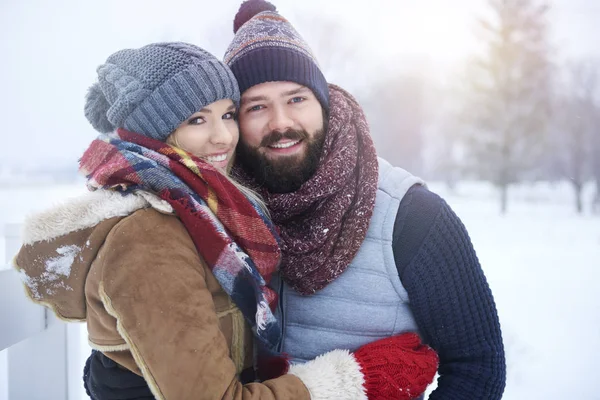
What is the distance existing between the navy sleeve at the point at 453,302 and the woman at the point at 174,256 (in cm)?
11

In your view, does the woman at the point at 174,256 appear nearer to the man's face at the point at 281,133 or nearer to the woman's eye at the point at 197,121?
the woman's eye at the point at 197,121

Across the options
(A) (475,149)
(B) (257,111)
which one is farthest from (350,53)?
(B) (257,111)

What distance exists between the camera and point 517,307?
4.62 meters

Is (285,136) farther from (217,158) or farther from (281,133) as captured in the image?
(217,158)

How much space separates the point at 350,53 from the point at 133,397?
7.09 m

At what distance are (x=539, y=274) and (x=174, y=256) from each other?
18.7ft

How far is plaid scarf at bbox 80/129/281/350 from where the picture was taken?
3.24ft

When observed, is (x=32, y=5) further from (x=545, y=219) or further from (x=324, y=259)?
(x=545, y=219)

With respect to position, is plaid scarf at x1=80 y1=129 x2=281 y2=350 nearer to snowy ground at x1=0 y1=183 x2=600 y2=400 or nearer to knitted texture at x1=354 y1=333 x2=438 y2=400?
knitted texture at x1=354 y1=333 x2=438 y2=400

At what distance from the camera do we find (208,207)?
3.47 feet

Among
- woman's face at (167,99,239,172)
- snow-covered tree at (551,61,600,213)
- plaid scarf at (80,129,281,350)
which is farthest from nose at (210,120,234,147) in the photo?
snow-covered tree at (551,61,600,213)

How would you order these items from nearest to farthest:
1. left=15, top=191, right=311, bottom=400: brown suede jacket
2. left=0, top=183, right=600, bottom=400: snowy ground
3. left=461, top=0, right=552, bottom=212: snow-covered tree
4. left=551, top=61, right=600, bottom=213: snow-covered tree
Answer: left=15, top=191, right=311, bottom=400: brown suede jacket, left=0, top=183, right=600, bottom=400: snowy ground, left=551, top=61, right=600, bottom=213: snow-covered tree, left=461, top=0, right=552, bottom=212: snow-covered tree

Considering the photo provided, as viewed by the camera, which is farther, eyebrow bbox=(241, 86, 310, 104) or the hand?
eyebrow bbox=(241, 86, 310, 104)

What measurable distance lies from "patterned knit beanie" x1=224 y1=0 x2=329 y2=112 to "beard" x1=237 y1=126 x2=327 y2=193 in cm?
17
